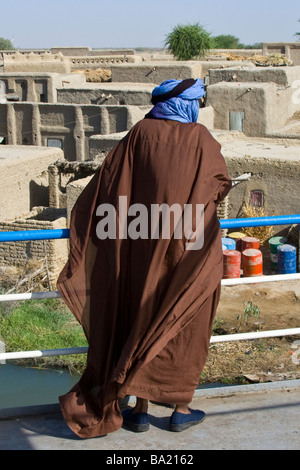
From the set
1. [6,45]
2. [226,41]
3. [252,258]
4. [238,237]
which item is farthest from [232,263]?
[6,45]

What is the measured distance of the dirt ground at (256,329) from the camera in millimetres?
9633

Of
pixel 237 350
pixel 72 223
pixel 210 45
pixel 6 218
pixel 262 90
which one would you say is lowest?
pixel 237 350

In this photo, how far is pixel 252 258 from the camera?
13789 mm

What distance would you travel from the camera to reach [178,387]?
2771mm

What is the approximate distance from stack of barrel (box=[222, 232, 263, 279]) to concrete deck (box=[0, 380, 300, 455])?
1033 cm

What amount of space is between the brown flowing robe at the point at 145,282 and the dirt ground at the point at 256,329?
4458mm

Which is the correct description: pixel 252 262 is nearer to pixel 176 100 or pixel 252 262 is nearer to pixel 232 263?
pixel 232 263

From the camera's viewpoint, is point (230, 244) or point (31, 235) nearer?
point (31, 235)

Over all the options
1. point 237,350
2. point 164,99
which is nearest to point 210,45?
point 237,350

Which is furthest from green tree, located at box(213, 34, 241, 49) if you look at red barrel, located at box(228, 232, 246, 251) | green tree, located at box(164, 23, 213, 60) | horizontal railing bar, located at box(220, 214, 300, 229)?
horizontal railing bar, located at box(220, 214, 300, 229)

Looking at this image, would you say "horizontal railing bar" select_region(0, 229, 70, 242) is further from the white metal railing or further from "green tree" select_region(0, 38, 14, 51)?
"green tree" select_region(0, 38, 14, 51)

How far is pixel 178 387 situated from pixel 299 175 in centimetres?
1236

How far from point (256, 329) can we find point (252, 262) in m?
2.31
